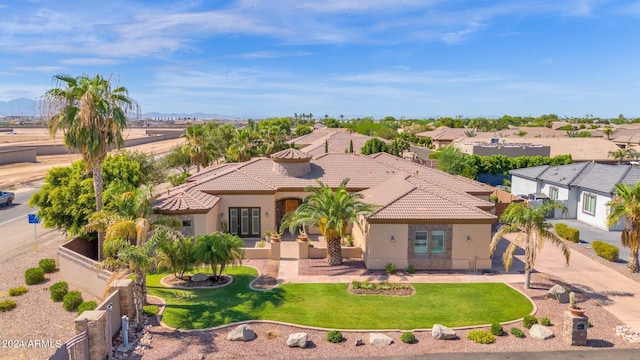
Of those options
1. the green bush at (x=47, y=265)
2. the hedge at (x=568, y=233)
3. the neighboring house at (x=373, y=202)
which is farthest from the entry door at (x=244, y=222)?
the hedge at (x=568, y=233)

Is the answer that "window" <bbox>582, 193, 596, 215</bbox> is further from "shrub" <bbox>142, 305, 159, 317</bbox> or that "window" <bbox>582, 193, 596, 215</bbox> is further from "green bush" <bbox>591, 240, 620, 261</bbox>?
"shrub" <bbox>142, 305, 159, 317</bbox>

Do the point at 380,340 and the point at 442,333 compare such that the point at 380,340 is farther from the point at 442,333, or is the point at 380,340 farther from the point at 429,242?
the point at 429,242

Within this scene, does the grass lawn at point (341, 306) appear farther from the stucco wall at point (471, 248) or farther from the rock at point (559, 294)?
the stucco wall at point (471, 248)

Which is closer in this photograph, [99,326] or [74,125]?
[99,326]

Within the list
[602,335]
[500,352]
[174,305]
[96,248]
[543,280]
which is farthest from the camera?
[96,248]

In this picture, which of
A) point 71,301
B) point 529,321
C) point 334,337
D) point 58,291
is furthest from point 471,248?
point 58,291

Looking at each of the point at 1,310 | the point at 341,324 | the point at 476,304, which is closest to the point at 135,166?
the point at 1,310

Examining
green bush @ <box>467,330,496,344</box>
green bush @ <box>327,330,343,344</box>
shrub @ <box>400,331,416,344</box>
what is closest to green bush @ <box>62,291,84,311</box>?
green bush @ <box>327,330,343,344</box>

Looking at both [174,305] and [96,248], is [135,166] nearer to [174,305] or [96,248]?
[96,248]
